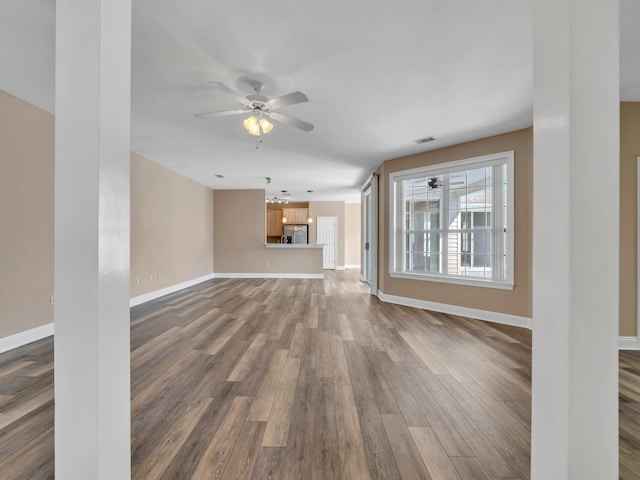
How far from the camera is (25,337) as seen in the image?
2.90m

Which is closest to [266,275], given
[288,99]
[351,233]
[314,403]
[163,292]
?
[163,292]

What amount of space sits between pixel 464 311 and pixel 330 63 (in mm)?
3787

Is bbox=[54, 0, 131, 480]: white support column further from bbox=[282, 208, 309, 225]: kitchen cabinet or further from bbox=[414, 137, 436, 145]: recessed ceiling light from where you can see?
bbox=[282, 208, 309, 225]: kitchen cabinet

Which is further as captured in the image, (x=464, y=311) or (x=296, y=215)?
(x=296, y=215)

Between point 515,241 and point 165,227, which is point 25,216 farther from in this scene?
point 515,241

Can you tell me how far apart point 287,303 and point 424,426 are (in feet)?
11.4

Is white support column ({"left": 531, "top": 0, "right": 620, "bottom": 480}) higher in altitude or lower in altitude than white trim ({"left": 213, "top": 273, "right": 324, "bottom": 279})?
higher

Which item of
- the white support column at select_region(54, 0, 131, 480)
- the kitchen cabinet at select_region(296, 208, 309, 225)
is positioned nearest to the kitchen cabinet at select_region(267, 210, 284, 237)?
the kitchen cabinet at select_region(296, 208, 309, 225)

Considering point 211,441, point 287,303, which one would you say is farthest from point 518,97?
point 287,303

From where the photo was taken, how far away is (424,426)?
5.33 ft

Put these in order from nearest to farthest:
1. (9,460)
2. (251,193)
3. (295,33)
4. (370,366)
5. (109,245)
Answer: (109,245), (9,460), (295,33), (370,366), (251,193)

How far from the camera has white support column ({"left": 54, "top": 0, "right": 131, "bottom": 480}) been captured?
3.02 ft

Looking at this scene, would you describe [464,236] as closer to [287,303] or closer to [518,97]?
[518,97]

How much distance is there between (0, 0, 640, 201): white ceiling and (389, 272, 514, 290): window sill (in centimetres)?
207
